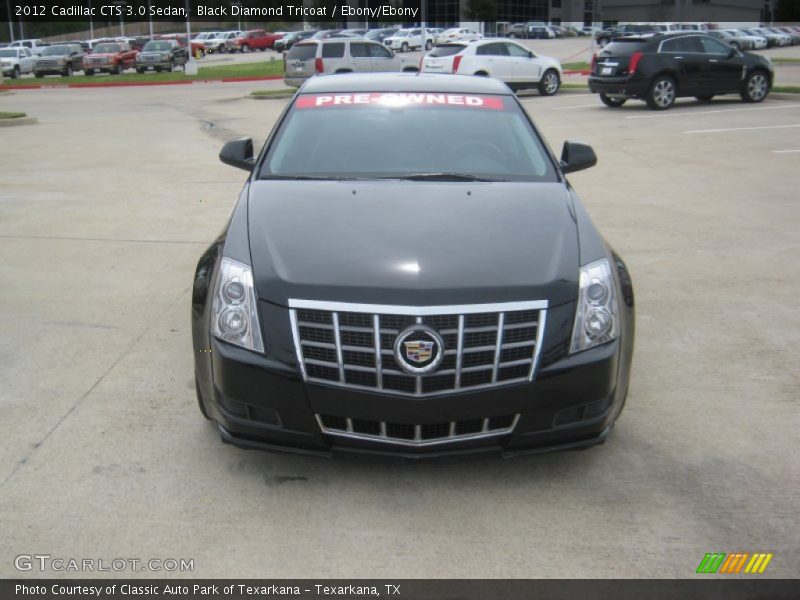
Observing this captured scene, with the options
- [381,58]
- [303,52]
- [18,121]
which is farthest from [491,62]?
[18,121]

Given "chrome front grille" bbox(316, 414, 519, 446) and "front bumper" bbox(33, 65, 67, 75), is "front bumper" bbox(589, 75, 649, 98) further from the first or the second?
"front bumper" bbox(33, 65, 67, 75)

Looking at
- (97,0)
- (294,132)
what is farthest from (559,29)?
(294,132)

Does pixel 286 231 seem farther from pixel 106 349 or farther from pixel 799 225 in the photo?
pixel 799 225

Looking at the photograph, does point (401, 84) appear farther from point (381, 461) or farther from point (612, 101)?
point (612, 101)

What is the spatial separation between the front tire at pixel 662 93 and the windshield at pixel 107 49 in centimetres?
3186

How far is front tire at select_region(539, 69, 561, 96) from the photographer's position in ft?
84.8

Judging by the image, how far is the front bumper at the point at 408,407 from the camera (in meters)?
3.57

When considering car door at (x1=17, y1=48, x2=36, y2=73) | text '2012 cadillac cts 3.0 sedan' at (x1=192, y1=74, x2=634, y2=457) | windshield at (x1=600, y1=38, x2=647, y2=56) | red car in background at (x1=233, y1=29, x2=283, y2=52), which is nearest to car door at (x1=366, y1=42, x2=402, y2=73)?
windshield at (x1=600, y1=38, x2=647, y2=56)

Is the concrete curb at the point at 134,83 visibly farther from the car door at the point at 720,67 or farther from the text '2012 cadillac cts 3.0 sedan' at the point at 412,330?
the text '2012 cadillac cts 3.0 sedan' at the point at 412,330

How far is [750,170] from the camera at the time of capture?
1223cm

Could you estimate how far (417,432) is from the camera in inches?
143

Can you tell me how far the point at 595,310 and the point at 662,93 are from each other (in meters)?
17.9

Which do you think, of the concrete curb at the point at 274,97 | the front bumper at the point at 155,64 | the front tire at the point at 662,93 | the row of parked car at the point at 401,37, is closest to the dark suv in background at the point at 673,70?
the front tire at the point at 662,93

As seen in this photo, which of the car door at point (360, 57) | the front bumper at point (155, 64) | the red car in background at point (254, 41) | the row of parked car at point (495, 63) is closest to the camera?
the row of parked car at point (495, 63)
